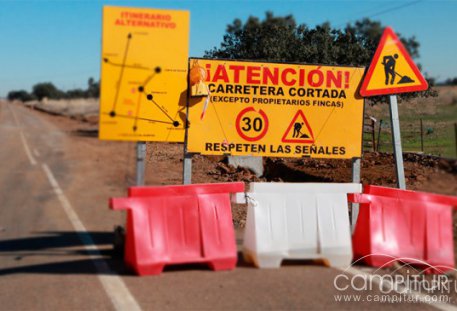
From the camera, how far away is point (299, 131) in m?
7.44

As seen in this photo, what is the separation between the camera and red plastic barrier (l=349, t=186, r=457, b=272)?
583 cm

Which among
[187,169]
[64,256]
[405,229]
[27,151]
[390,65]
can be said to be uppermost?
[390,65]

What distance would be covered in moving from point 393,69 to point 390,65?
0.17 feet

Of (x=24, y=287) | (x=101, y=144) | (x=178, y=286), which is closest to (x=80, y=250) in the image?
(x=24, y=287)

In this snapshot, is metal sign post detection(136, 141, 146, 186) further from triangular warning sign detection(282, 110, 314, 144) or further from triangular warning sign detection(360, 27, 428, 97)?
triangular warning sign detection(360, 27, 428, 97)

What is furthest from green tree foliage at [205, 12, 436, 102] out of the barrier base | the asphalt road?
the barrier base

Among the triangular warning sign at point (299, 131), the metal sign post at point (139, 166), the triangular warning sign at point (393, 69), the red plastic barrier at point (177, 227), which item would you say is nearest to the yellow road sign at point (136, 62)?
the metal sign post at point (139, 166)

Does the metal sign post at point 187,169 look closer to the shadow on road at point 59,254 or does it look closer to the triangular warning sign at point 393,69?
the shadow on road at point 59,254

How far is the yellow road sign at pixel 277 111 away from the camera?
23.7 feet

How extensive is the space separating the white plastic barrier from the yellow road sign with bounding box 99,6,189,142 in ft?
4.06

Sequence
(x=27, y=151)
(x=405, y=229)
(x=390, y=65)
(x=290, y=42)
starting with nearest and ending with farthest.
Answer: (x=405, y=229), (x=390, y=65), (x=290, y=42), (x=27, y=151)

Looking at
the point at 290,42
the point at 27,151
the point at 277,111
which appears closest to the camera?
the point at 277,111

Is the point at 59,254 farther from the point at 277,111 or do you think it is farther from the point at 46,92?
the point at 46,92

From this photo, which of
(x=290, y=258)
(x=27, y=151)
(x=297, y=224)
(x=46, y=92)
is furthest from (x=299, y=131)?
(x=46, y=92)
